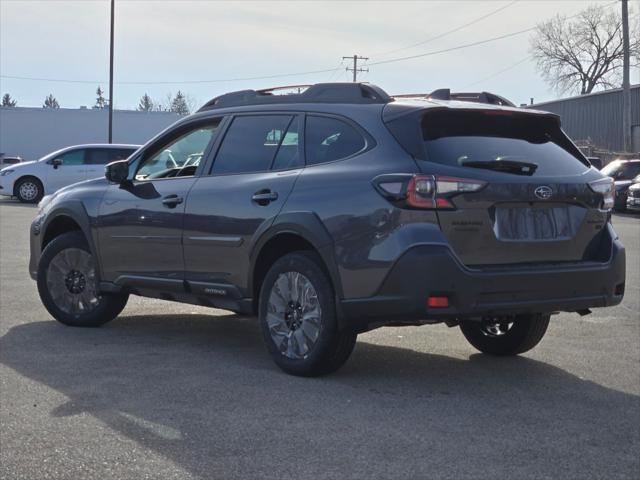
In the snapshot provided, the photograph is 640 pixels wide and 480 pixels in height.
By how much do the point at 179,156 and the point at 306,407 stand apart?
2787 mm

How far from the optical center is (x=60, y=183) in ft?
92.7

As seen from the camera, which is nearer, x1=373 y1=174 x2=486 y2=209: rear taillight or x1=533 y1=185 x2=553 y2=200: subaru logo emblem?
x1=373 y1=174 x2=486 y2=209: rear taillight

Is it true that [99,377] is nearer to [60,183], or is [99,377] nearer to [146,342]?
[146,342]

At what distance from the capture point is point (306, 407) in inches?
226

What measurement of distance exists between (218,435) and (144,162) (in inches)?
136

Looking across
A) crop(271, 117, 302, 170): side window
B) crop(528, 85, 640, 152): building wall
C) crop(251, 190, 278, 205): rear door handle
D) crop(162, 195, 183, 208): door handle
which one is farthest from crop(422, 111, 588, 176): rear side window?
crop(528, 85, 640, 152): building wall

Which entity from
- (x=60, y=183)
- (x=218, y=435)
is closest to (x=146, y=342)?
(x=218, y=435)

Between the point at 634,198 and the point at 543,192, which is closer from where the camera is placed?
the point at 543,192

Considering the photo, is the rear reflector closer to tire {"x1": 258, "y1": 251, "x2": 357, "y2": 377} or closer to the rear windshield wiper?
tire {"x1": 258, "y1": 251, "x2": 357, "y2": 377}

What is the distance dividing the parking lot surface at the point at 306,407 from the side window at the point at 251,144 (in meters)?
1.36

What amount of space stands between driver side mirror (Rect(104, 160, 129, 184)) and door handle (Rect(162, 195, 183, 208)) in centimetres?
60

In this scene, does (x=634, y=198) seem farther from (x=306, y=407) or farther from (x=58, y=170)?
(x=306, y=407)

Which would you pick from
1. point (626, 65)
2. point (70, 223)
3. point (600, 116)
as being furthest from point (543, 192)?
point (600, 116)

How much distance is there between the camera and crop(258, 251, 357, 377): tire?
621cm
